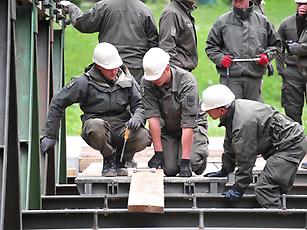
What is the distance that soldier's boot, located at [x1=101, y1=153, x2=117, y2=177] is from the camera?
36.2ft

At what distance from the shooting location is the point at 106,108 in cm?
1096

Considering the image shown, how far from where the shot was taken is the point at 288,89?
1432 centimetres

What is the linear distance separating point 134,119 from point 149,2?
41.6 m

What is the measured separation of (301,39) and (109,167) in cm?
342

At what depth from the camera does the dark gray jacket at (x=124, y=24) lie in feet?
40.0

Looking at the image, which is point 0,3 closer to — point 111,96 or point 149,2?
point 111,96

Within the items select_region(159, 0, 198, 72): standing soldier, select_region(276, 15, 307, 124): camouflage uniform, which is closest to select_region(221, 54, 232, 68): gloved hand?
select_region(159, 0, 198, 72): standing soldier

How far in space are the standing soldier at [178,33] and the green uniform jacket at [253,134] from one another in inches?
76.0

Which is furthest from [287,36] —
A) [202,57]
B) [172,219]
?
[202,57]

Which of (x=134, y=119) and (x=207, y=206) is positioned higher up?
(x=134, y=119)

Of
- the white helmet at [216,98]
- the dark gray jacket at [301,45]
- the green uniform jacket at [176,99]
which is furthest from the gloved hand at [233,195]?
the dark gray jacket at [301,45]

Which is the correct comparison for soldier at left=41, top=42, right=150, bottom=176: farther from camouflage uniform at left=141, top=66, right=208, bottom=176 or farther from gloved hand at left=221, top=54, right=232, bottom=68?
gloved hand at left=221, top=54, right=232, bottom=68

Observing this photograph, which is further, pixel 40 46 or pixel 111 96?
pixel 40 46

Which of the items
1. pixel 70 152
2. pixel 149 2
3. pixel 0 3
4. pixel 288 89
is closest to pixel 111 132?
pixel 0 3
